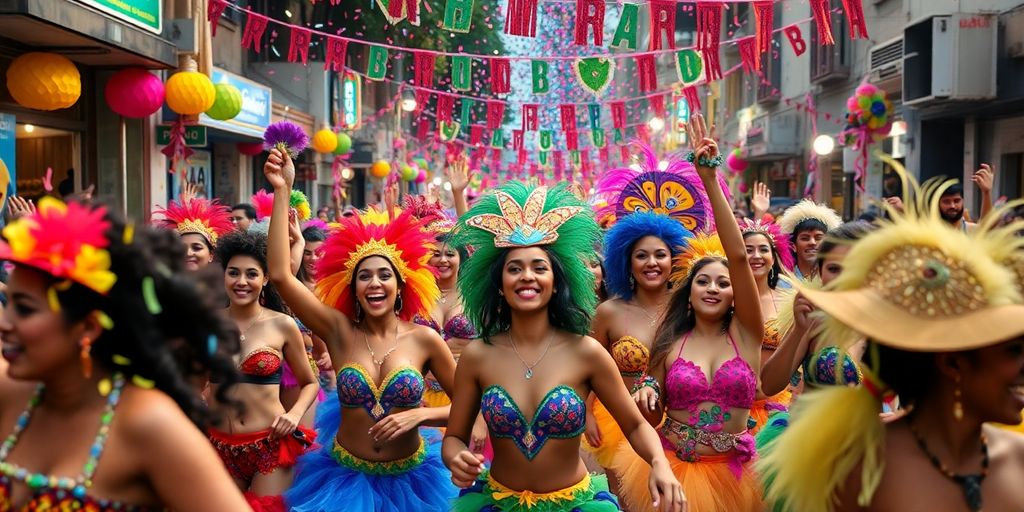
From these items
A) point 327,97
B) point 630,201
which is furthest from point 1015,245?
point 327,97

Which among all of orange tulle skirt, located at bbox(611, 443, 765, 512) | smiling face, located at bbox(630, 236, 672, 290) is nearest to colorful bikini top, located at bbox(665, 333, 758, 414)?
orange tulle skirt, located at bbox(611, 443, 765, 512)

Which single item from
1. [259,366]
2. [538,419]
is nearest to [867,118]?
[259,366]

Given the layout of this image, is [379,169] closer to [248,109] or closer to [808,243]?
[248,109]

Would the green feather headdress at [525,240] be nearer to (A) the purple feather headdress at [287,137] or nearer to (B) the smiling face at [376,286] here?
(B) the smiling face at [376,286]

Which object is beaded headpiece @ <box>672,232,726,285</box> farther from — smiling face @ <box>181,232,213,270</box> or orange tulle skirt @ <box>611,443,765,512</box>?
smiling face @ <box>181,232,213,270</box>

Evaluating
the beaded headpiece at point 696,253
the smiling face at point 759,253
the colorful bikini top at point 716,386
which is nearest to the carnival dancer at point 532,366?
the colorful bikini top at point 716,386

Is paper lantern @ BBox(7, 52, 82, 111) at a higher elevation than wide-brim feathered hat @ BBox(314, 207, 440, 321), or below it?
higher

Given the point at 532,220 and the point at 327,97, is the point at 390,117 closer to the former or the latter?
the point at 327,97

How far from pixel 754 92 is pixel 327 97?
15781 mm

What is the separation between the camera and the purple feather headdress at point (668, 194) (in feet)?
27.0

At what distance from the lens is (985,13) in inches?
677

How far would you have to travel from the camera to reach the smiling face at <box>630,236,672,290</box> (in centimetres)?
734

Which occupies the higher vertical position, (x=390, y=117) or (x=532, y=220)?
(x=390, y=117)

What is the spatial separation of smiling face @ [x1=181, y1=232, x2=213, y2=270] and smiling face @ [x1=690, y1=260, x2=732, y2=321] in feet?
11.8
